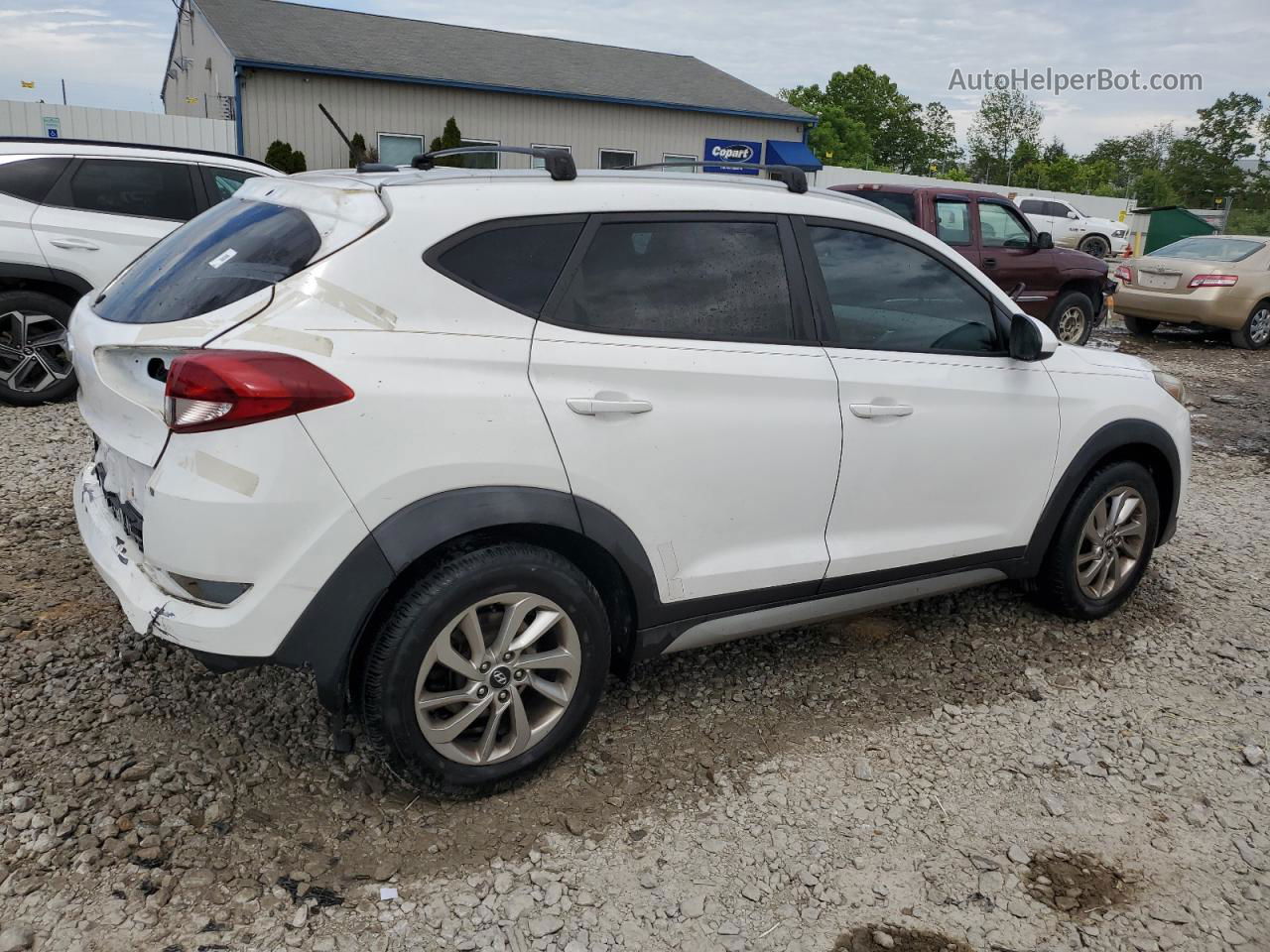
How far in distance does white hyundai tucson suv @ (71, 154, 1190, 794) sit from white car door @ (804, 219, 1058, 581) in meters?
0.01

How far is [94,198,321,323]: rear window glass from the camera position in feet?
8.70

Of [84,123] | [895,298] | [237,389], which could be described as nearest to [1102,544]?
[895,298]

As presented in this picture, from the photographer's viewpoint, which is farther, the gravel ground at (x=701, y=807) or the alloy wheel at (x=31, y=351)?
the alloy wheel at (x=31, y=351)

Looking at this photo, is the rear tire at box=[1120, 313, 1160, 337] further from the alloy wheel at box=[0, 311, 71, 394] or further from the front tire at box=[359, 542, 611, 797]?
the front tire at box=[359, 542, 611, 797]

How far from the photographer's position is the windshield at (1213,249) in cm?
1306

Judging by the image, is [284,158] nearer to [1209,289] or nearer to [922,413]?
[1209,289]

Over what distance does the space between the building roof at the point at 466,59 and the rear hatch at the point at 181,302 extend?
18717 mm

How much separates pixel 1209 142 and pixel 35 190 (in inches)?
2761

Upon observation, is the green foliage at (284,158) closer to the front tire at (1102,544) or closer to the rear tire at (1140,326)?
the rear tire at (1140,326)

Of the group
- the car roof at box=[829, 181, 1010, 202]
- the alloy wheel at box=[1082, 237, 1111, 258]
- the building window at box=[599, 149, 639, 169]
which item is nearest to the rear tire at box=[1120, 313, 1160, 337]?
the car roof at box=[829, 181, 1010, 202]

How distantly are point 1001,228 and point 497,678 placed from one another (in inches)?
382

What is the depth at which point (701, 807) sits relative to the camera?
2.99 metres

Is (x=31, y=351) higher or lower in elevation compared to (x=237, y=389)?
lower

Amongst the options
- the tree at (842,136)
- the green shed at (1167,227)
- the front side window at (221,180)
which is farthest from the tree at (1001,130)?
the front side window at (221,180)
